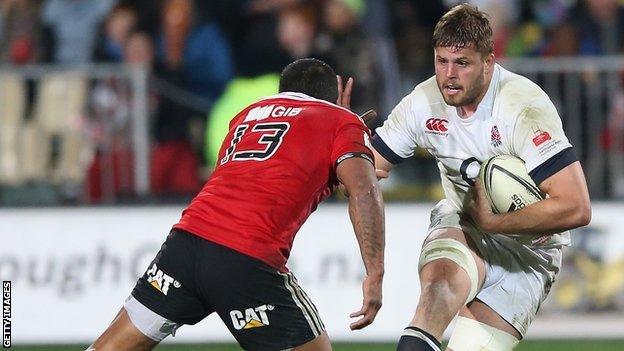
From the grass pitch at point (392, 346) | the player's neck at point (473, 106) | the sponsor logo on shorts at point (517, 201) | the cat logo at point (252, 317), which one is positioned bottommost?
the grass pitch at point (392, 346)

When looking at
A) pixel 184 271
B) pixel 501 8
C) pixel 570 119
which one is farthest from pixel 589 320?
pixel 184 271

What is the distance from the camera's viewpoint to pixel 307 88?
609 cm

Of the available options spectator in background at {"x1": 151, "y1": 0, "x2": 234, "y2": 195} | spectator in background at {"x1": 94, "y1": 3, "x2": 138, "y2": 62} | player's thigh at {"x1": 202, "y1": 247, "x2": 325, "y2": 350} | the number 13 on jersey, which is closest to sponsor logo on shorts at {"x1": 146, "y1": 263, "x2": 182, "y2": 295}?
player's thigh at {"x1": 202, "y1": 247, "x2": 325, "y2": 350}

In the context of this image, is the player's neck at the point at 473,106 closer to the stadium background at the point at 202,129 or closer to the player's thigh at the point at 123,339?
the player's thigh at the point at 123,339

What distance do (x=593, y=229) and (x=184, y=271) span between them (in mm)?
6253

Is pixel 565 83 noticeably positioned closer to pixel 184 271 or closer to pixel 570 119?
pixel 570 119

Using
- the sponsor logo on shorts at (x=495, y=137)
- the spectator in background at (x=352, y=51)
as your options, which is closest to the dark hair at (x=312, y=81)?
the sponsor logo on shorts at (x=495, y=137)

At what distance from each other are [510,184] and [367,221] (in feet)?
2.72

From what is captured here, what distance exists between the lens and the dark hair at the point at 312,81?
20.0 feet

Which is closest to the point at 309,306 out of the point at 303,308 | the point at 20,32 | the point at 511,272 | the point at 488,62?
the point at 303,308

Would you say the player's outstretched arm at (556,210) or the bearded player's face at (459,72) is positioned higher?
the bearded player's face at (459,72)

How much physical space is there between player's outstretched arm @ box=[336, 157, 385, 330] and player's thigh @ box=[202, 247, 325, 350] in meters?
0.25

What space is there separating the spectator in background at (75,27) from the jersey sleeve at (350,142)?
709 cm

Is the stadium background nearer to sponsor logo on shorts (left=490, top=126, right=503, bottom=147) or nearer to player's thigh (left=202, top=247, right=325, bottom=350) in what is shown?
sponsor logo on shorts (left=490, top=126, right=503, bottom=147)
